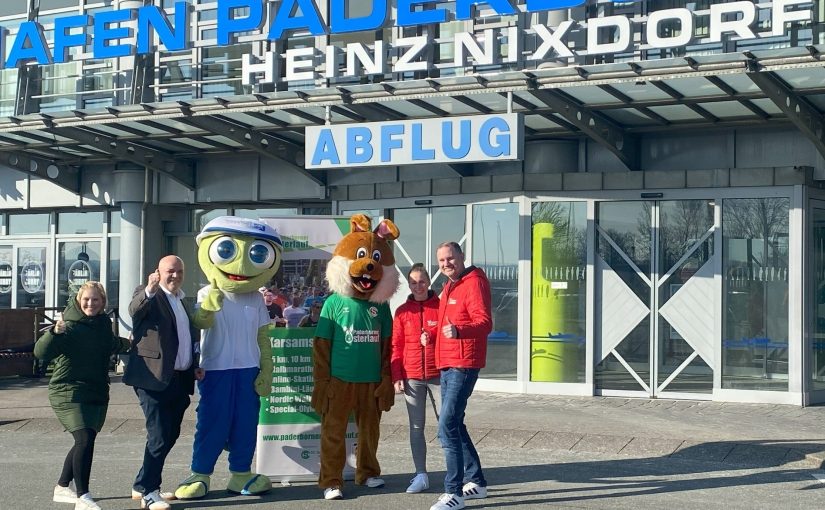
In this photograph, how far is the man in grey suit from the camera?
821 cm

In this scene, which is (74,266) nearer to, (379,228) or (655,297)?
(655,297)

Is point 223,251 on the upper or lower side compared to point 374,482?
upper

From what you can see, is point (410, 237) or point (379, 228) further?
point (410, 237)

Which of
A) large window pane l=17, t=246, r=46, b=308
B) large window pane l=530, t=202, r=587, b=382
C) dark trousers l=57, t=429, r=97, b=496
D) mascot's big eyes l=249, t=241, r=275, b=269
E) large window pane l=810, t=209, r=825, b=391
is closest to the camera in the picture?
dark trousers l=57, t=429, r=97, b=496

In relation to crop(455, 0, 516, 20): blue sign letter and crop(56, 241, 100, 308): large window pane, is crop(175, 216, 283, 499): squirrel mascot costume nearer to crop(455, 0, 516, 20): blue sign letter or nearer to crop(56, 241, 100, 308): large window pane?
crop(455, 0, 516, 20): blue sign letter

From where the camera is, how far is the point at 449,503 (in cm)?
815

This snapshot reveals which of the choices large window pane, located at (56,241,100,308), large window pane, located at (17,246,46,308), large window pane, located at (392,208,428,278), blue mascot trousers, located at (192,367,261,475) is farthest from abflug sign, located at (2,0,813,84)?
blue mascot trousers, located at (192,367,261,475)

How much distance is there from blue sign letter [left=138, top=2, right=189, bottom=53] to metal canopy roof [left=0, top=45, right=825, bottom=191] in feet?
3.46

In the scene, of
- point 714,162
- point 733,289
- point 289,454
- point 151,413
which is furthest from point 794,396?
point 151,413

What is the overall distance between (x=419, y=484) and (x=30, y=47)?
10.4 m

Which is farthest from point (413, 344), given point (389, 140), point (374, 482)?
point (389, 140)

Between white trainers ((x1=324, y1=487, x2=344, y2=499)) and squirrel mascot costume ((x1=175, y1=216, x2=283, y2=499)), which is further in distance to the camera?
squirrel mascot costume ((x1=175, y1=216, x2=283, y2=499))

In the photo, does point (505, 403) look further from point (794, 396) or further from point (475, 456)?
point (475, 456)

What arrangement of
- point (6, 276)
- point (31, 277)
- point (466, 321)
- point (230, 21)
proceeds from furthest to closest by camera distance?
point (6, 276) → point (31, 277) → point (230, 21) → point (466, 321)
